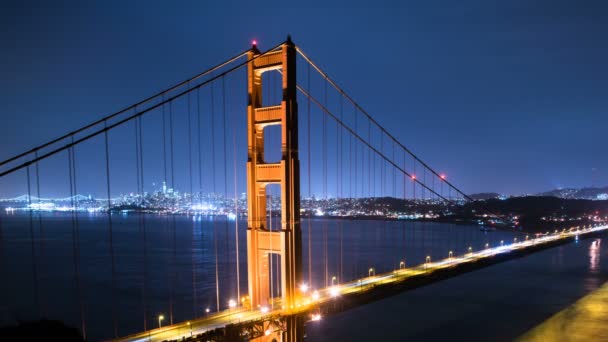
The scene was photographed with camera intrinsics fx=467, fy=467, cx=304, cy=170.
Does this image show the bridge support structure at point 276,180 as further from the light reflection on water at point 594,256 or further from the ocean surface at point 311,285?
the light reflection on water at point 594,256

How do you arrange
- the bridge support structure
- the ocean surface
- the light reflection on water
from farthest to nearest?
the light reflection on water → the ocean surface → the bridge support structure

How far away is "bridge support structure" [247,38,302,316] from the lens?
14188 millimetres

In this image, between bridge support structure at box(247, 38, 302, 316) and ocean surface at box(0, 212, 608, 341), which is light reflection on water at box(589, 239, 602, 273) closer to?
ocean surface at box(0, 212, 608, 341)

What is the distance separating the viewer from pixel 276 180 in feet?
48.0

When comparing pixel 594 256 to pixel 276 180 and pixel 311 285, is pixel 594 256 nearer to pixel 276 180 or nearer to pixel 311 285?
pixel 311 285

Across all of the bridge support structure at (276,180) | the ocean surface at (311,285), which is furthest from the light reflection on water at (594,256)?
the bridge support structure at (276,180)

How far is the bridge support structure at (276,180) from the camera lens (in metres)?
14.2

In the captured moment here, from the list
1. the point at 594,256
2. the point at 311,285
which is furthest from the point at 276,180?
the point at 594,256

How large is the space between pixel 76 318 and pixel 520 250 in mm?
30327

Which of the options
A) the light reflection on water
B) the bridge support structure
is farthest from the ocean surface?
the bridge support structure

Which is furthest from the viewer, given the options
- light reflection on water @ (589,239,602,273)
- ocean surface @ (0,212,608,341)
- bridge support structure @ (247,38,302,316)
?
light reflection on water @ (589,239,602,273)

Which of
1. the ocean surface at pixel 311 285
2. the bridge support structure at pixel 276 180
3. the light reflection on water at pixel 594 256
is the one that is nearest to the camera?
the bridge support structure at pixel 276 180

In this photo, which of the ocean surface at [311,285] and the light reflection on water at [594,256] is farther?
the light reflection on water at [594,256]

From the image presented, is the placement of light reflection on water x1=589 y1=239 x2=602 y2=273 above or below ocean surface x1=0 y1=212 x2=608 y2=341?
below
